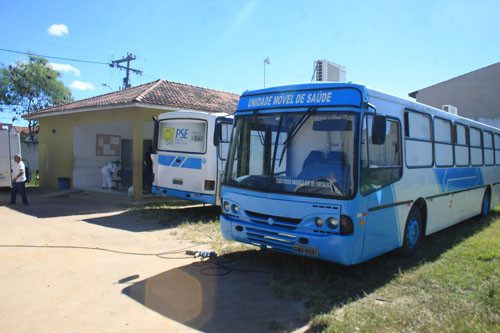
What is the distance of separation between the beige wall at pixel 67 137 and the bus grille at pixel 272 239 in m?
9.05

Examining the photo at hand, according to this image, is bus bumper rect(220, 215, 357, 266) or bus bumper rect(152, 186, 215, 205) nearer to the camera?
bus bumper rect(220, 215, 357, 266)

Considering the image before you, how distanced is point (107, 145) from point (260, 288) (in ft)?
50.1

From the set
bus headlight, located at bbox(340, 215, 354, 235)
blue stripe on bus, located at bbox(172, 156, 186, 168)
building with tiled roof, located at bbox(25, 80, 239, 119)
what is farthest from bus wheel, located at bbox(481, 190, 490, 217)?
building with tiled roof, located at bbox(25, 80, 239, 119)

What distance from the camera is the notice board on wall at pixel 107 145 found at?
1803 centimetres

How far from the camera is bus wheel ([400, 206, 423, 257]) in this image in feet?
20.7

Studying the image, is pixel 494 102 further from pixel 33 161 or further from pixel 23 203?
pixel 33 161

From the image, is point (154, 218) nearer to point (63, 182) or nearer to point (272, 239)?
point (272, 239)

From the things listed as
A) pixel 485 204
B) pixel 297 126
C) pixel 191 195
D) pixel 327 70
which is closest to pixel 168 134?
pixel 191 195

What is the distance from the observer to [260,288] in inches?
203

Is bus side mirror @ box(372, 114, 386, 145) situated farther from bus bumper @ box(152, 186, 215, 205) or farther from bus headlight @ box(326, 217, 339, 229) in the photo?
bus bumper @ box(152, 186, 215, 205)

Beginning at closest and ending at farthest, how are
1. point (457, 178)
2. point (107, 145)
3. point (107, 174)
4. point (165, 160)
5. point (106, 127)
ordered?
point (457, 178) → point (165, 160) → point (107, 174) → point (106, 127) → point (107, 145)

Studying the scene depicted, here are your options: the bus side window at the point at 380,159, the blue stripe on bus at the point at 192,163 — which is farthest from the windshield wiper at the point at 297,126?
the blue stripe on bus at the point at 192,163

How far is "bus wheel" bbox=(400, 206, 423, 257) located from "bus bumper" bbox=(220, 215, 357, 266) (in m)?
1.82

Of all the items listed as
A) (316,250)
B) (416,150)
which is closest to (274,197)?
(316,250)
